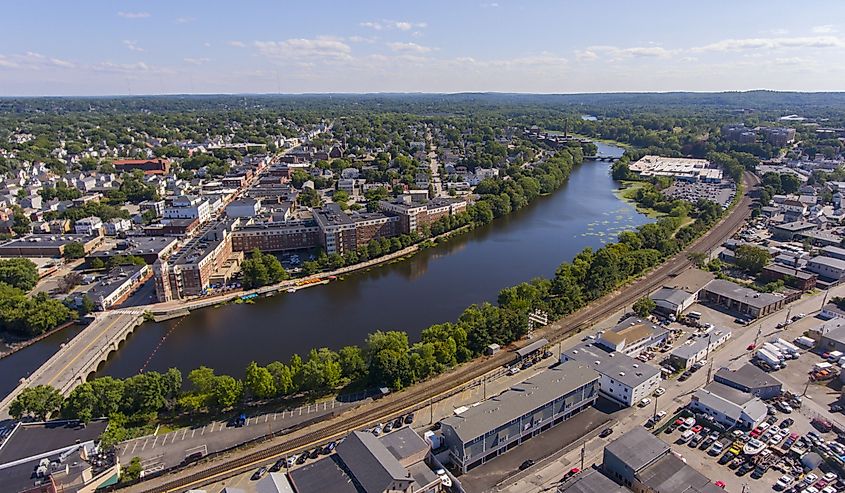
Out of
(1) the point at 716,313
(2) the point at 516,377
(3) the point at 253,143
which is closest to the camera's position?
(2) the point at 516,377

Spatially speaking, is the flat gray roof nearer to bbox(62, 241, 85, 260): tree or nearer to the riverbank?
the riverbank

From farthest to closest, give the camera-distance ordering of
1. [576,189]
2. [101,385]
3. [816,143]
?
[816,143] < [576,189] < [101,385]

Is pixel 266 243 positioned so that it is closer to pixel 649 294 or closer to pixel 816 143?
pixel 649 294

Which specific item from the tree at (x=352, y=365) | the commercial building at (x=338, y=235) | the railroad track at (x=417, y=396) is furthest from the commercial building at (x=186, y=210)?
the railroad track at (x=417, y=396)

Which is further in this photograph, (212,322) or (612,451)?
(212,322)

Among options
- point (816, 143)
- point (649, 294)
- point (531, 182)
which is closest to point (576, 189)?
point (531, 182)

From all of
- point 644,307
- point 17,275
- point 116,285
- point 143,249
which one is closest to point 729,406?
point 644,307

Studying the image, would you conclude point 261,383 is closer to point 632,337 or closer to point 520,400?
point 520,400
